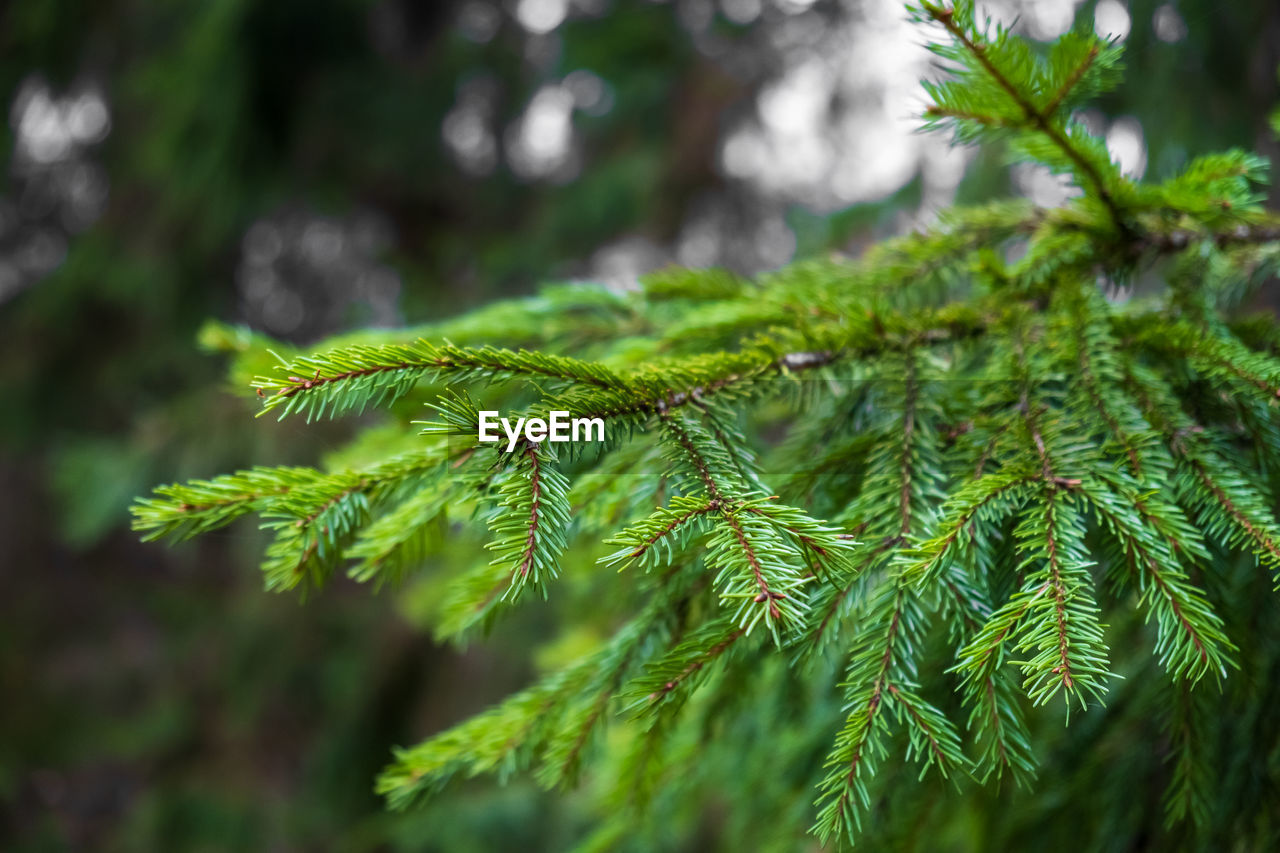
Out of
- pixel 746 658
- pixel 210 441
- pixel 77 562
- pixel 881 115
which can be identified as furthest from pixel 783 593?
pixel 77 562

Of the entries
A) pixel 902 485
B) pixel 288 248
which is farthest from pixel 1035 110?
pixel 288 248

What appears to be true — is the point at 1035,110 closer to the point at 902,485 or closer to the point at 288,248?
the point at 902,485

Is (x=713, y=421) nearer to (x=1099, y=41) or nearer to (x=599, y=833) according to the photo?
(x=1099, y=41)

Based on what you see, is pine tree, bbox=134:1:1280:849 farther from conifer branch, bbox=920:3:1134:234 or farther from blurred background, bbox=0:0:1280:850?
blurred background, bbox=0:0:1280:850

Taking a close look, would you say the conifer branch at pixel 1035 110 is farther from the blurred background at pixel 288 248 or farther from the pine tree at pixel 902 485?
the blurred background at pixel 288 248

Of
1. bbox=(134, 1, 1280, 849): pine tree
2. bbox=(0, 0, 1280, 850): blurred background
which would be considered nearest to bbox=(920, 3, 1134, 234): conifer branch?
bbox=(134, 1, 1280, 849): pine tree

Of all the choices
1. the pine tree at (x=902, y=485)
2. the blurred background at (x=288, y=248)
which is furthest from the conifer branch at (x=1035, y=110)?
the blurred background at (x=288, y=248)
